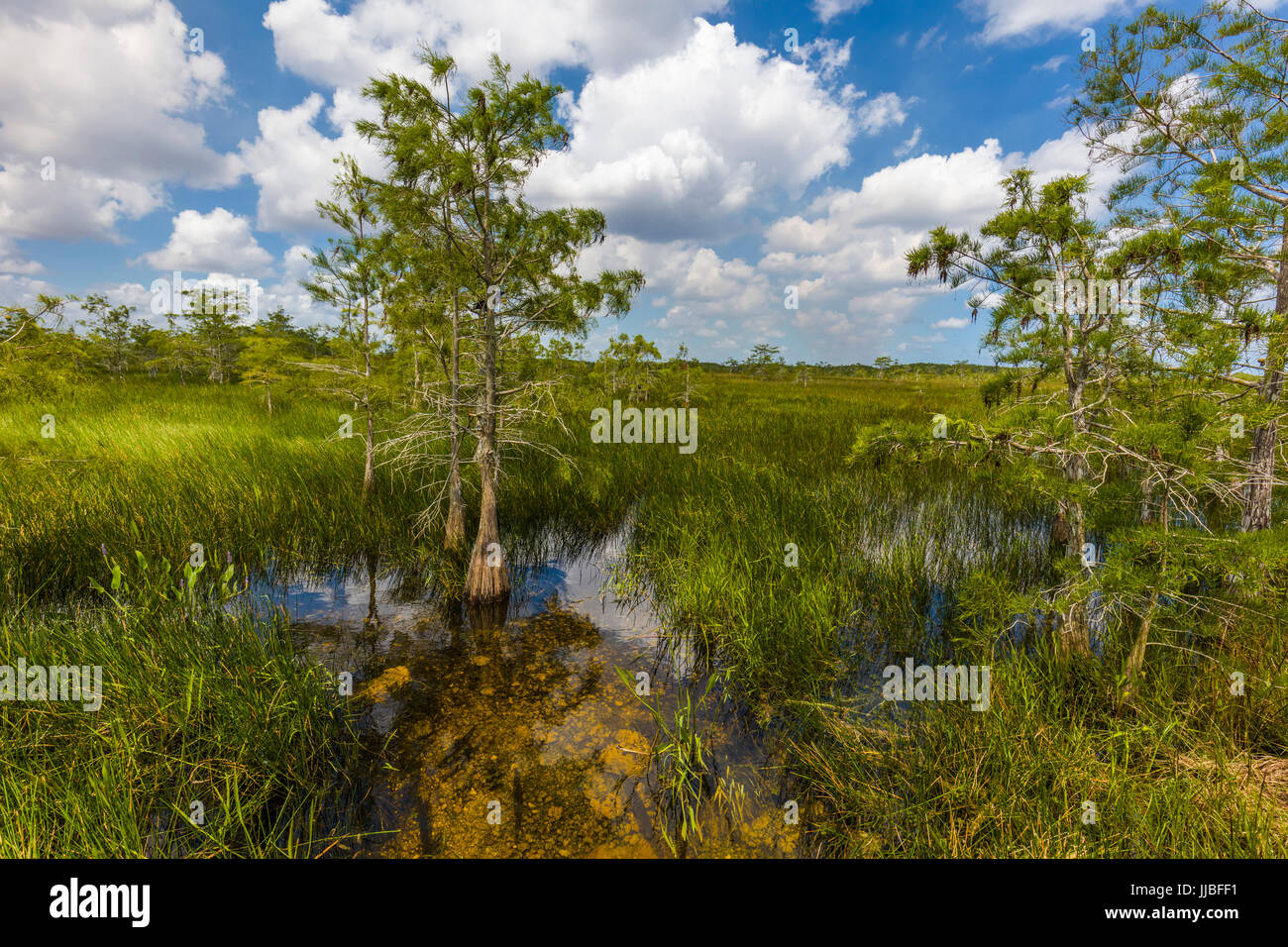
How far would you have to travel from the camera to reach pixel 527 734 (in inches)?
155

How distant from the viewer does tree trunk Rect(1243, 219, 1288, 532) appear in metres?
4.21

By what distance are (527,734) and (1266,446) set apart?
8.17m

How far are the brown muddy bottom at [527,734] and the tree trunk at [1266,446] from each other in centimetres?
538

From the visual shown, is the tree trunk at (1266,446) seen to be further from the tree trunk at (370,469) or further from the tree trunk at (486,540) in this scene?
the tree trunk at (370,469)

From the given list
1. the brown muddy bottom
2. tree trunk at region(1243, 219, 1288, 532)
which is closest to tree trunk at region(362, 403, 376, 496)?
the brown muddy bottom

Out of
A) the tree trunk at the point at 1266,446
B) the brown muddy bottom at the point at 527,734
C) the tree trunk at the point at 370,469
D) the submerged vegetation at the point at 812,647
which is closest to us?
the submerged vegetation at the point at 812,647

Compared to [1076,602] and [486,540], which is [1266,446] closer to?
[1076,602]

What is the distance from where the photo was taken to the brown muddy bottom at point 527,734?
3.02m

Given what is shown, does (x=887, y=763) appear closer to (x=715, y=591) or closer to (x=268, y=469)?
(x=715, y=591)

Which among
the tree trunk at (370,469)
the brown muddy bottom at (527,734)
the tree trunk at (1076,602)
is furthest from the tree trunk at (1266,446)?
the tree trunk at (370,469)

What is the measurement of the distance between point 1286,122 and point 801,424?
14.0m

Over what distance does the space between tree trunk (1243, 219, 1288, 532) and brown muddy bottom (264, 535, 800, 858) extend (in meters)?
5.38

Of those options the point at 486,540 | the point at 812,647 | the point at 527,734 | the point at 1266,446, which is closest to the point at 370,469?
the point at 486,540
